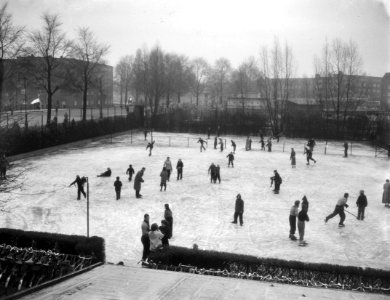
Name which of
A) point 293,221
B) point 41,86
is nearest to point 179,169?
point 293,221

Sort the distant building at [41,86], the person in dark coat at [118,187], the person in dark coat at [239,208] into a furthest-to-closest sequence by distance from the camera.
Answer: the distant building at [41,86] < the person in dark coat at [118,187] < the person in dark coat at [239,208]

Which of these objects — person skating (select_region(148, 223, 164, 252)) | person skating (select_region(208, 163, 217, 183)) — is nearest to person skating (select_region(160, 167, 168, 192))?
person skating (select_region(208, 163, 217, 183))

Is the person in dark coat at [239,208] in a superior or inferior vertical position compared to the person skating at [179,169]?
inferior

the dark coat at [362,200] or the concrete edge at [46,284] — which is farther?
the dark coat at [362,200]

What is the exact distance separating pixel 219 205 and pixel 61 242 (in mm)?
8555

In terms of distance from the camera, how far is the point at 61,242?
445 inches

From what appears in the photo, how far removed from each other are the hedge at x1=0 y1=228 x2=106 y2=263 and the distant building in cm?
460

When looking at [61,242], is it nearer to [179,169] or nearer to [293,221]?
[293,221]

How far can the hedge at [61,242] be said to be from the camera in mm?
10836

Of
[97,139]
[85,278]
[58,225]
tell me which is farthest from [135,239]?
[97,139]

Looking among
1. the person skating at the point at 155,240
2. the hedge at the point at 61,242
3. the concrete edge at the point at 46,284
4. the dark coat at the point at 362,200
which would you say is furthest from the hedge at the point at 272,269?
the dark coat at the point at 362,200

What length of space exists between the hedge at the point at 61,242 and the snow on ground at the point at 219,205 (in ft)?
4.61

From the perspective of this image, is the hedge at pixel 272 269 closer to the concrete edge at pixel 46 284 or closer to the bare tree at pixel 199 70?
the concrete edge at pixel 46 284

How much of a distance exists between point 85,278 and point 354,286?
18.1ft
